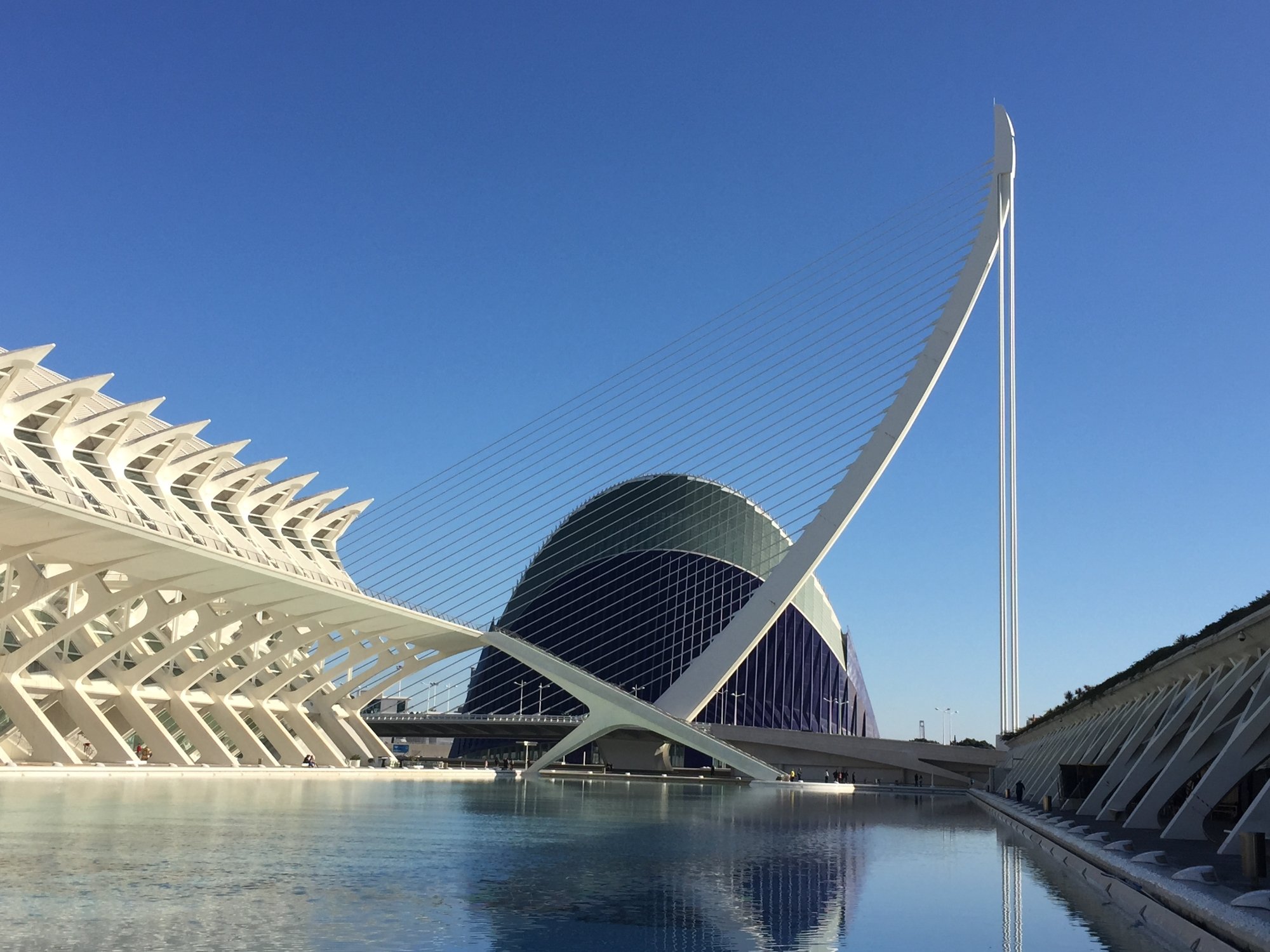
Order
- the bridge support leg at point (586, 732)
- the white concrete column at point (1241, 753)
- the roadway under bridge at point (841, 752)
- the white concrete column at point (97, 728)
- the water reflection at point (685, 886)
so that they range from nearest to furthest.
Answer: the water reflection at point (685, 886) < the white concrete column at point (1241, 753) < the white concrete column at point (97, 728) < the bridge support leg at point (586, 732) < the roadway under bridge at point (841, 752)

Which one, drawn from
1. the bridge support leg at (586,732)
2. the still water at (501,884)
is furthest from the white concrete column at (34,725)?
the bridge support leg at (586,732)

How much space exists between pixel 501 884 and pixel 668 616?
55.5 meters

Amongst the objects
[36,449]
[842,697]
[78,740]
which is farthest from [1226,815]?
[842,697]

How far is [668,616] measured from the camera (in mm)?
64000

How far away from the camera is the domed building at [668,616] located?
61969 millimetres

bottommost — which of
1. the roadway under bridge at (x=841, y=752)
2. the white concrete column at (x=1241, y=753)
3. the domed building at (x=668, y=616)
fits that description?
the roadway under bridge at (x=841, y=752)

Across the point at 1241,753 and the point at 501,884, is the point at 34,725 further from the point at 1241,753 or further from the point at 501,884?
the point at 1241,753

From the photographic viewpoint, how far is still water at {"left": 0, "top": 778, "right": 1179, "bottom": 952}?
639 centimetres

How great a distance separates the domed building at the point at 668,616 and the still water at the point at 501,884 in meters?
44.7

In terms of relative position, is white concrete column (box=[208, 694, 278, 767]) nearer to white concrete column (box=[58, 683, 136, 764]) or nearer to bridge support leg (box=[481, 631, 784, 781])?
white concrete column (box=[58, 683, 136, 764])

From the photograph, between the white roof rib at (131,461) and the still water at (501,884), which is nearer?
the still water at (501,884)

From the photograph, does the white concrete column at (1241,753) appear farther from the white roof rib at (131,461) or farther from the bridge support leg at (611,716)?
the bridge support leg at (611,716)

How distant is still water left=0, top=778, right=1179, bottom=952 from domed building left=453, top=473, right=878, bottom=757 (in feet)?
147


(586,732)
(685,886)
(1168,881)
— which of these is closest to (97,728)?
(586,732)
